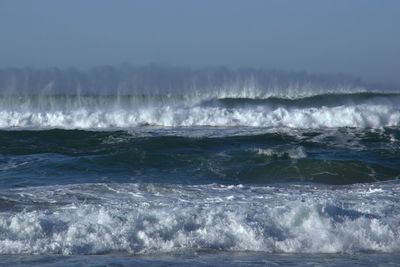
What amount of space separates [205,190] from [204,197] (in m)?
0.87

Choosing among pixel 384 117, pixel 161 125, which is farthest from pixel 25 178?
pixel 384 117

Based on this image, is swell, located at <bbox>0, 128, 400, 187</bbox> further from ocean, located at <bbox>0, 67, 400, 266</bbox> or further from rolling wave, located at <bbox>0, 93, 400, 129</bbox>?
rolling wave, located at <bbox>0, 93, 400, 129</bbox>

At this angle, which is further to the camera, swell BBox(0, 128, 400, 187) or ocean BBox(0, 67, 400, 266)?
swell BBox(0, 128, 400, 187)

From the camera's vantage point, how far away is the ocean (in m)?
8.40

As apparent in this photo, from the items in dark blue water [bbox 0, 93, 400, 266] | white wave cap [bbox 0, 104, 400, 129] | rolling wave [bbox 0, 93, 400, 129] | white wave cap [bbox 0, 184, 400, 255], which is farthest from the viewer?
rolling wave [bbox 0, 93, 400, 129]

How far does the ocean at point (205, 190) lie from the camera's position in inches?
331

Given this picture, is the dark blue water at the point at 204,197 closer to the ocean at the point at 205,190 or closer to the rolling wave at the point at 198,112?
the ocean at the point at 205,190

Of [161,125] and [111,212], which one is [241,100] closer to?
[161,125]

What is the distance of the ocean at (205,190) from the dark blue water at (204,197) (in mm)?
23


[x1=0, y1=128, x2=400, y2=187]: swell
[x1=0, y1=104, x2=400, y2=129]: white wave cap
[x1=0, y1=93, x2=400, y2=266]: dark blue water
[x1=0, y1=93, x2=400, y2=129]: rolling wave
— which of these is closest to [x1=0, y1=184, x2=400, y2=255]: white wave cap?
[x1=0, y1=93, x2=400, y2=266]: dark blue water

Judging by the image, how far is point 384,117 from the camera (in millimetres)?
28203

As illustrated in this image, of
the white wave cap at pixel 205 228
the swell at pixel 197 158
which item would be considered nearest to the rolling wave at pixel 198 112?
the swell at pixel 197 158

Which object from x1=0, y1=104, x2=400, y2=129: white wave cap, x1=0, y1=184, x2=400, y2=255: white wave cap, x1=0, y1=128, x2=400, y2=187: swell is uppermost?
x1=0, y1=184, x2=400, y2=255: white wave cap

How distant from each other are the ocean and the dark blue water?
0.02 m
